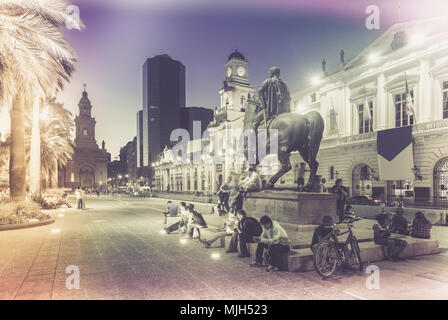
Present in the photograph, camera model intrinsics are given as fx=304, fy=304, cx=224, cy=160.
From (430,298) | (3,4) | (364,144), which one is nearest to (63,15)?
(3,4)

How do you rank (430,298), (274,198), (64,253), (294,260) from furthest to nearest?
(274,198) < (64,253) < (294,260) < (430,298)

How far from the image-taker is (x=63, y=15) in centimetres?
1402

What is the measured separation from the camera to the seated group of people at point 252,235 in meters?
6.64

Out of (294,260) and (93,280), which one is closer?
(93,280)

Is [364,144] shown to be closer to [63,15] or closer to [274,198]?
[274,198]

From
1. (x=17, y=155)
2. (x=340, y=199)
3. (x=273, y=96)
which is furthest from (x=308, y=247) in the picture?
(x=17, y=155)

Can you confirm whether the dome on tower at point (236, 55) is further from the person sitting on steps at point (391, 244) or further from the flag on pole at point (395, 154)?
the person sitting on steps at point (391, 244)

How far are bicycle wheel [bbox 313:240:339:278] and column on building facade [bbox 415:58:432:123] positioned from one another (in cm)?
2483

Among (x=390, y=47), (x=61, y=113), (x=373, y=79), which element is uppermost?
(x=390, y=47)

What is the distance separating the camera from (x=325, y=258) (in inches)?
241

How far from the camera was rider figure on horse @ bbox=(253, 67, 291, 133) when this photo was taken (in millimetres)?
10203

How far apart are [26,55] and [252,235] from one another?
1256 centimetres

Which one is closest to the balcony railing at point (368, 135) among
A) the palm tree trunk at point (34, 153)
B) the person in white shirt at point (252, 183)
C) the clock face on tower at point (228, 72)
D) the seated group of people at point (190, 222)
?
the person in white shirt at point (252, 183)
